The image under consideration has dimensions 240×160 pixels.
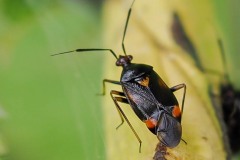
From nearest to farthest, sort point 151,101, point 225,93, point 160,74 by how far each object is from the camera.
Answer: point 151,101 → point 160,74 → point 225,93

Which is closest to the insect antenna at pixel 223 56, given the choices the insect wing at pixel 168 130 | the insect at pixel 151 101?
the insect at pixel 151 101

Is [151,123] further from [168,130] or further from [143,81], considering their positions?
[143,81]

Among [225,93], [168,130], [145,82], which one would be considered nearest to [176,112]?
[168,130]

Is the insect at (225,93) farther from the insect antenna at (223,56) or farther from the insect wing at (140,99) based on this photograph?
the insect wing at (140,99)

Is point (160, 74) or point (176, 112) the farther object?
point (160, 74)

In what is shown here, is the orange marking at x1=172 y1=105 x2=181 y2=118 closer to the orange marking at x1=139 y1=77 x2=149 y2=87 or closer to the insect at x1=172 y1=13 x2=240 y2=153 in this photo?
the orange marking at x1=139 y1=77 x2=149 y2=87

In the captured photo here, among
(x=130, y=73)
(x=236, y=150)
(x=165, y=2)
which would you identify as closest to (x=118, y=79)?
(x=130, y=73)
